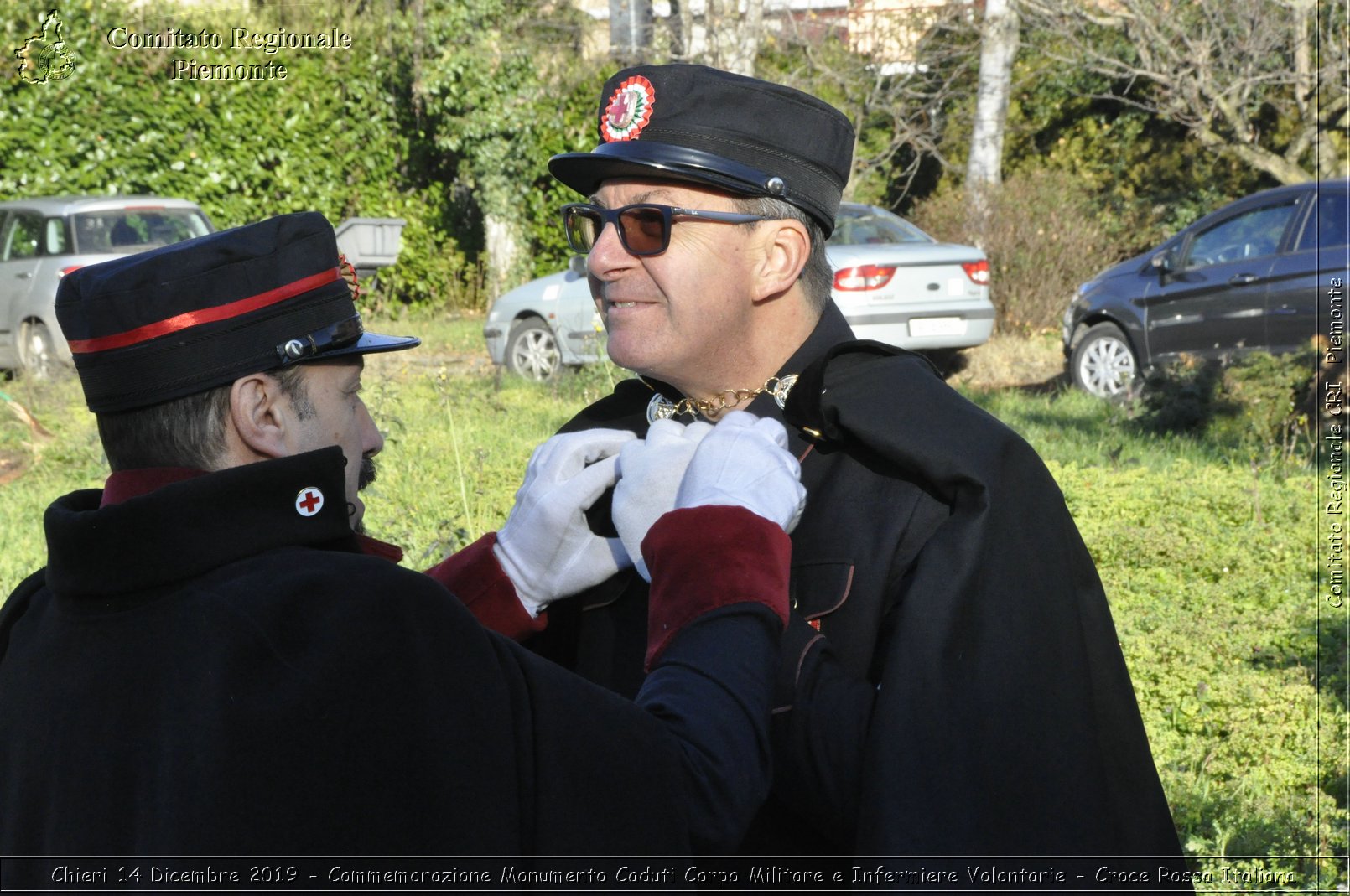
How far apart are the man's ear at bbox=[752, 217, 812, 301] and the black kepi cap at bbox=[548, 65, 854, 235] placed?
0.17ft

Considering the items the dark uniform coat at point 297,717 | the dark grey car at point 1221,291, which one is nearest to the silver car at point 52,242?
the dark grey car at point 1221,291

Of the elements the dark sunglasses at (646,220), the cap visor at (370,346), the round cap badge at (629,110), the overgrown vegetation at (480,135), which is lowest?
the cap visor at (370,346)

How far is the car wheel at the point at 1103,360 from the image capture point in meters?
10.4

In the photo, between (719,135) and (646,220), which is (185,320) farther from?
(719,135)

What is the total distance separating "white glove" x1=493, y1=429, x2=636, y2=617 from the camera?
2221 mm

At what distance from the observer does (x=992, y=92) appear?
15445 millimetres

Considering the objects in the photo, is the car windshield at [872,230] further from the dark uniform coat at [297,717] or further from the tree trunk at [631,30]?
the dark uniform coat at [297,717]

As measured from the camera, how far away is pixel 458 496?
6562mm

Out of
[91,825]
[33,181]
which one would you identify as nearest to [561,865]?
[91,825]

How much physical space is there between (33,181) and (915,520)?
48.6ft

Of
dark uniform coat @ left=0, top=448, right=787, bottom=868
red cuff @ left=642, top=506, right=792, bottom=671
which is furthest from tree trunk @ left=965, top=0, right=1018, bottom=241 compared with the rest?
dark uniform coat @ left=0, top=448, right=787, bottom=868

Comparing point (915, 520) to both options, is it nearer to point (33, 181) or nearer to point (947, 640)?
point (947, 640)

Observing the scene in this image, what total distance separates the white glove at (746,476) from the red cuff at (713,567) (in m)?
0.04

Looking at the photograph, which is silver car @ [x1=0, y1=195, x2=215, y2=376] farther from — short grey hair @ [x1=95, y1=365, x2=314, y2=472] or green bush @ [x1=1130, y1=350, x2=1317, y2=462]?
short grey hair @ [x1=95, y1=365, x2=314, y2=472]
